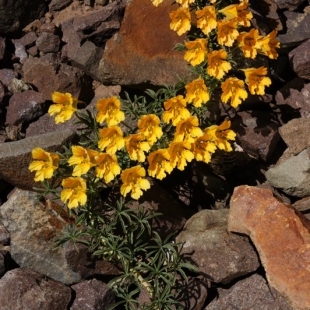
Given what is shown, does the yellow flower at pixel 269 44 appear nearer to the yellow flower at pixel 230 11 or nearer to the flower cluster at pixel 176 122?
the flower cluster at pixel 176 122

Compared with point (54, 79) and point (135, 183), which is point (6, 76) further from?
point (135, 183)

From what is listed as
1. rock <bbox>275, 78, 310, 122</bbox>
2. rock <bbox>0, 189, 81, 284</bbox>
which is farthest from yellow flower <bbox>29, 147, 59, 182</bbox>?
rock <bbox>275, 78, 310, 122</bbox>

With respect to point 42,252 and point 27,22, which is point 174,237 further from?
point 27,22

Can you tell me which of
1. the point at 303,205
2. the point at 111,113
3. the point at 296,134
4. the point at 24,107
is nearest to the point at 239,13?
the point at 296,134

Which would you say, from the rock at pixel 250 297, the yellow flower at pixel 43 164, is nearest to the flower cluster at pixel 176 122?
the yellow flower at pixel 43 164

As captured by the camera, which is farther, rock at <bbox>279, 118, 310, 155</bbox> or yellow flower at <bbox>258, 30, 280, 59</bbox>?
rock at <bbox>279, 118, 310, 155</bbox>

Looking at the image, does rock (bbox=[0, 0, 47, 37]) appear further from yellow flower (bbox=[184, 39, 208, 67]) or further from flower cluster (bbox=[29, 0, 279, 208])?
yellow flower (bbox=[184, 39, 208, 67])
